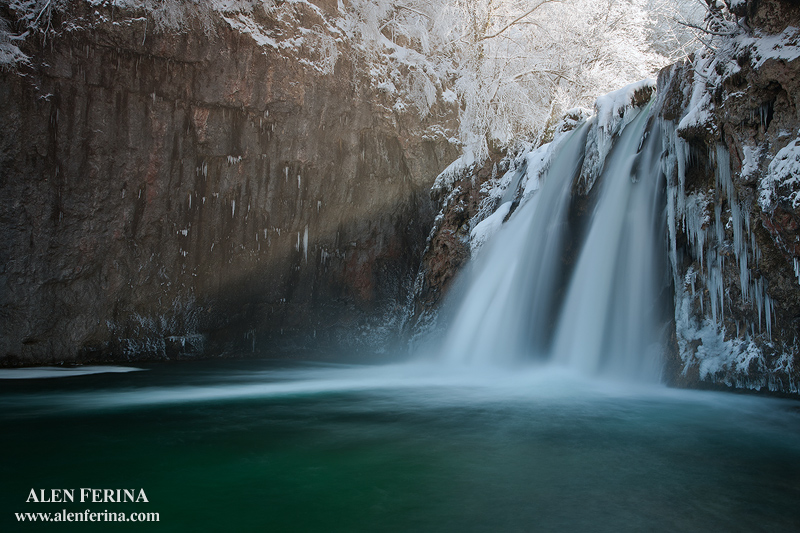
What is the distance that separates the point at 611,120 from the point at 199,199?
8199 mm

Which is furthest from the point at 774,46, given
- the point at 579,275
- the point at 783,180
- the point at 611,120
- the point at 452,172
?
the point at 452,172

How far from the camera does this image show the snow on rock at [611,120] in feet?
25.4

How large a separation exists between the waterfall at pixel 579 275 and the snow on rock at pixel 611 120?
13 cm

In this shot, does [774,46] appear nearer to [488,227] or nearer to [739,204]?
[739,204]

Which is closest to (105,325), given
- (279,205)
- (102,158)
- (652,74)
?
(102,158)

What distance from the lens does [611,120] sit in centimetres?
782

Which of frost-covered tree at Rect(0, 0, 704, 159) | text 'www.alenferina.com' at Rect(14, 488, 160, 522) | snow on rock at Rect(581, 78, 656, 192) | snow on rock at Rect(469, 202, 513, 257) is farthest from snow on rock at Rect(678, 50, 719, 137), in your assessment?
text 'www.alenferina.com' at Rect(14, 488, 160, 522)

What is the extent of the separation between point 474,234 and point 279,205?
465 centimetres

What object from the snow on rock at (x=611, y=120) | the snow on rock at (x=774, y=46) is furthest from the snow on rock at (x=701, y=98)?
the snow on rock at (x=611, y=120)

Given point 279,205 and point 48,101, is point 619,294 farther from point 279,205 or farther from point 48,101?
point 48,101

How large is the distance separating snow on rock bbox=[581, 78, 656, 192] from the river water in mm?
3305

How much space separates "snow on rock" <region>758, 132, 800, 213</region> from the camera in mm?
4293

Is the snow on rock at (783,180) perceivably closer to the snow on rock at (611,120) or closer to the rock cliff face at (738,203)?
the rock cliff face at (738,203)

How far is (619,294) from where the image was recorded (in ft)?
22.6
